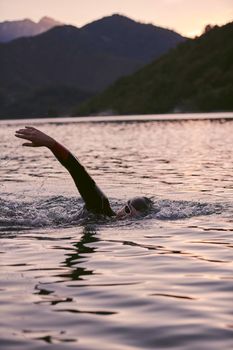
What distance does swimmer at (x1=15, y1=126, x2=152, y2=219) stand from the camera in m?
11.3

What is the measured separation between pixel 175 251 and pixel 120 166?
20301 mm

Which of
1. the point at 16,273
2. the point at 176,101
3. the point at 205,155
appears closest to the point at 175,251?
the point at 16,273

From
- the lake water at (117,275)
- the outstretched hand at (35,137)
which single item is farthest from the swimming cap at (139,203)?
the outstretched hand at (35,137)

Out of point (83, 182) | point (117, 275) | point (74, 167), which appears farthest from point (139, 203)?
point (117, 275)

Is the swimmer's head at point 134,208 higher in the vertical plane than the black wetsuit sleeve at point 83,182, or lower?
lower

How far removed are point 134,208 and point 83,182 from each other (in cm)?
191

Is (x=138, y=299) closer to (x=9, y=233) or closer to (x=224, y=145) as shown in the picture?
(x=9, y=233)

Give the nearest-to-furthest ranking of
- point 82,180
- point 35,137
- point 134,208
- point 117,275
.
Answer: point 117,275
point 35,137
point 82,180
point 134,208

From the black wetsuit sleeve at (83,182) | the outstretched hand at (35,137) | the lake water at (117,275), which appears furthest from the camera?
the black wetsuit sleeve at (83,182)

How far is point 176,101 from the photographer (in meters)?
197

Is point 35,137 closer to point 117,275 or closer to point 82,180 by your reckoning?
point 82,180

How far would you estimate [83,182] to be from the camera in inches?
469

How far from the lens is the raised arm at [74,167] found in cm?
1124

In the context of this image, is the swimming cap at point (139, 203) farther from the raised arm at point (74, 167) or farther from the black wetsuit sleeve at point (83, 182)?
the raised arm at point (74, 167)
